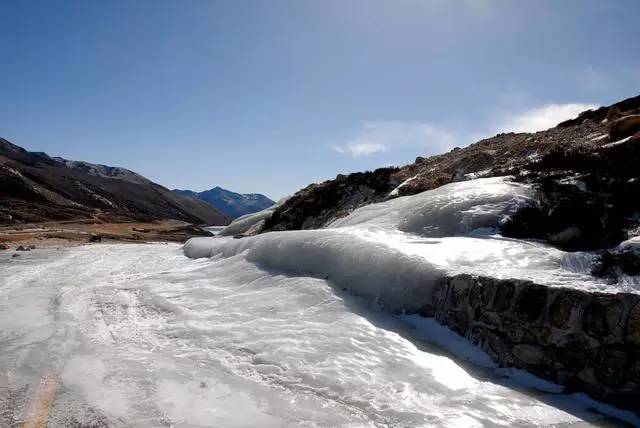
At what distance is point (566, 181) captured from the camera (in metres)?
8.52

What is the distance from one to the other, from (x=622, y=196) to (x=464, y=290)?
12.9 feet

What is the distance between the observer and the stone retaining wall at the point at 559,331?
4.19 metres

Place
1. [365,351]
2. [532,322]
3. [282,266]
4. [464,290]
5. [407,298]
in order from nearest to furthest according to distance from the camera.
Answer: [532,322], [365,351], [464,290], [407,298], [282,266]

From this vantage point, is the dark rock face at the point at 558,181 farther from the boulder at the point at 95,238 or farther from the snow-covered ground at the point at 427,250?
the boulder at the point at 95,238

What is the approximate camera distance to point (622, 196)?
289 inches

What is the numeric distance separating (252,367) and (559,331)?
3368 millimetres

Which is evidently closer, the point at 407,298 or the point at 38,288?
the point at 407,298

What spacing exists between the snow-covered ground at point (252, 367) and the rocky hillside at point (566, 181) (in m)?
2.99

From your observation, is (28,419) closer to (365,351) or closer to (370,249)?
(365,351)

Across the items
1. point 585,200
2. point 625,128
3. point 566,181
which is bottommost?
point 585,200

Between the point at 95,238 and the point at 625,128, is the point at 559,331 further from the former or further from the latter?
the point at 95,238

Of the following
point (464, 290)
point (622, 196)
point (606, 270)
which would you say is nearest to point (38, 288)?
point (464, 290)

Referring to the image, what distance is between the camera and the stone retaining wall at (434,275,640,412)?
13.7 feet

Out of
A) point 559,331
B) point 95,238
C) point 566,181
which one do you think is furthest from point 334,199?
point 95,238
